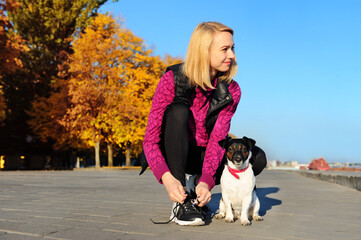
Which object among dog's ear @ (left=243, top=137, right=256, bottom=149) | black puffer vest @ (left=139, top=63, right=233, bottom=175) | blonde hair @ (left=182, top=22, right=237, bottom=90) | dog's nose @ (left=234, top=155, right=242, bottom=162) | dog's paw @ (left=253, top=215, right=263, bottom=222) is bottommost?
dog's paw @ (left=253, top=215, right=263, bottom=222)

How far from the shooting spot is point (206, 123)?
15.6ft

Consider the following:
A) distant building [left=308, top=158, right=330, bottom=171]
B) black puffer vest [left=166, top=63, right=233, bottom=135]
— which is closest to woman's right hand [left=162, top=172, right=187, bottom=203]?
black puffer vest [left=166, top=63, right=233, bottom=135]

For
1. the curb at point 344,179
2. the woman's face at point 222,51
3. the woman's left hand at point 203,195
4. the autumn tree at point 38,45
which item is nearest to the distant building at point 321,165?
the autumn tree at point 38,45

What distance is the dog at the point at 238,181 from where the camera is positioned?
4.41 meters

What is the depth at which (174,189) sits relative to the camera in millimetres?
3857

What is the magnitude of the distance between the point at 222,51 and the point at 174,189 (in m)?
1.54

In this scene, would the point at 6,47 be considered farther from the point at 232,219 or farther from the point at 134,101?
the point at 232,219

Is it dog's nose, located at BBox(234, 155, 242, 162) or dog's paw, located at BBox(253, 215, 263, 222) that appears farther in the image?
dog's paw, located at BBox(253, 215, 263, 222)

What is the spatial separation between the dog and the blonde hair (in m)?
0.73

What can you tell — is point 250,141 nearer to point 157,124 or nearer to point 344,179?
point 157,124

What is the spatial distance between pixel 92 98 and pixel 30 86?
10777 mm

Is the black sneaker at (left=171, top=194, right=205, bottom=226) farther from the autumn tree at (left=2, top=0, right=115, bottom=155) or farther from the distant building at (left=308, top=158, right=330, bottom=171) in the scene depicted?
the distant building at (left=308, top=158, right=330, bottom=171)

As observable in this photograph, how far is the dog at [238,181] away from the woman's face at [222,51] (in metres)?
0.82

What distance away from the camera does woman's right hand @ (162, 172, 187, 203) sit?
3.83m
